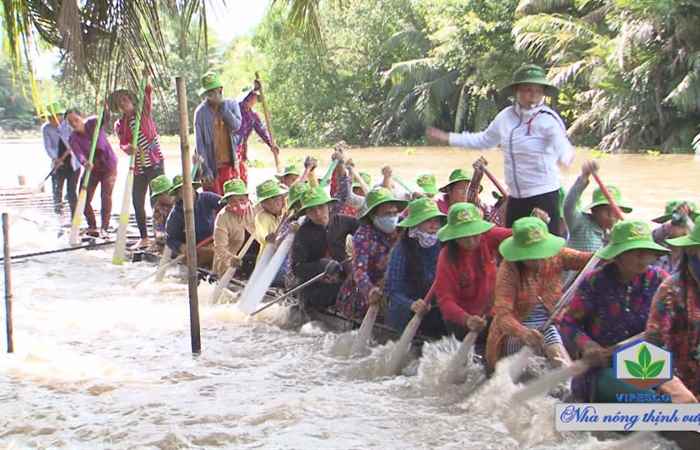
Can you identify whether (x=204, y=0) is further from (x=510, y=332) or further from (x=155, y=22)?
(x=510, y=332)

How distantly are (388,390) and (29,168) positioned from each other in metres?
25.8

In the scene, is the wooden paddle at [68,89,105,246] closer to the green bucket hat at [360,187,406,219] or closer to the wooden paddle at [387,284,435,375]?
the green bucket hat at [360,187,406,219]

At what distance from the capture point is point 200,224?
8.95 metres

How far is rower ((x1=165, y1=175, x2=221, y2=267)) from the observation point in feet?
29.2

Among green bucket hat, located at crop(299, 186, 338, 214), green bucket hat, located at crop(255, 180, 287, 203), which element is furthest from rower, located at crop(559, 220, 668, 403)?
green bucket hat, located at crop(255, 180, 287, 203)

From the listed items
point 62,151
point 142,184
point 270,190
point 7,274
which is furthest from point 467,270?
point 62,151

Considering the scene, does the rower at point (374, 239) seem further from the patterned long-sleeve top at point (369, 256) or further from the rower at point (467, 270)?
the rower at point (467, 270)

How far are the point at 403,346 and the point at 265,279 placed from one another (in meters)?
2.04

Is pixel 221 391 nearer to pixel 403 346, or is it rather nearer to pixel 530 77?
pixel 403 346

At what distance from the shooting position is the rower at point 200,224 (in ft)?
29.2

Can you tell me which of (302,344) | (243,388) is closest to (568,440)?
(243,388)

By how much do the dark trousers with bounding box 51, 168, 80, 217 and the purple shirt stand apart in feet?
3.14

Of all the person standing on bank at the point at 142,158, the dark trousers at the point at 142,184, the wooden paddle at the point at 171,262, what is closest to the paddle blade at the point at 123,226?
the person standing on bank at the point at 142,158

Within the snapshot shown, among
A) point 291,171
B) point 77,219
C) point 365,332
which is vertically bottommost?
point 365,332
